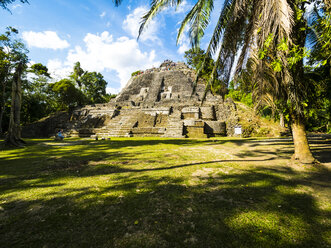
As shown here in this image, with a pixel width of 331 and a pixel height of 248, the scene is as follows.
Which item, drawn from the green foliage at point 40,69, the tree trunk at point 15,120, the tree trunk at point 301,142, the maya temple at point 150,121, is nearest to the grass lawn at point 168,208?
the tree trunk at point 301,142

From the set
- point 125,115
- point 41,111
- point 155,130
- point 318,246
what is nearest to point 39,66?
point 41,111

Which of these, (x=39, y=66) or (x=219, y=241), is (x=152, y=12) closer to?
(x=219, y=241)

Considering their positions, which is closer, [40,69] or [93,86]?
[40,69]

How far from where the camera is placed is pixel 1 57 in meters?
18.1

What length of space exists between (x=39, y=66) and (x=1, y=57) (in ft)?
48.3

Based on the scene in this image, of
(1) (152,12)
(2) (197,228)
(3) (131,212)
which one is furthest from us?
(1) (152,12)

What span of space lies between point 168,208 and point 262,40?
366 cm

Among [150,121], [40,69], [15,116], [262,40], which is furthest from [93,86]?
[262,40]

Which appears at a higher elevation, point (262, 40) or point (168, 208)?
point (262, 40)

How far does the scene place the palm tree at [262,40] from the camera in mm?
3076

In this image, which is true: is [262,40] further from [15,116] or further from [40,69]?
[40,69]

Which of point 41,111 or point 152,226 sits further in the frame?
point 41,111

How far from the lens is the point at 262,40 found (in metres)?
3.09

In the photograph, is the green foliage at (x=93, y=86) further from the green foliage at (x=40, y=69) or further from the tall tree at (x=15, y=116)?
the tall tree at (x=15, y=116)
